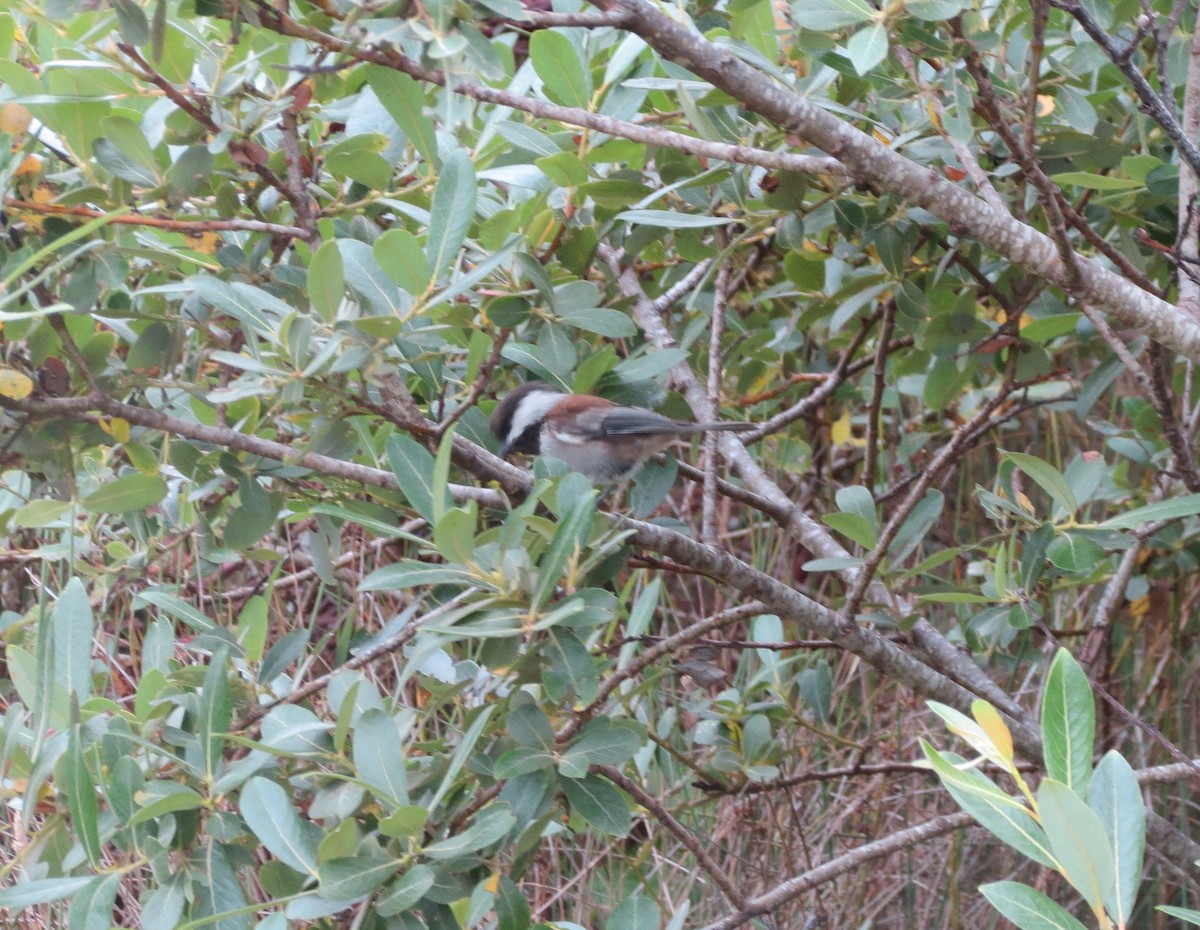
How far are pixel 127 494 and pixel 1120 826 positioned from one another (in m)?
1.52

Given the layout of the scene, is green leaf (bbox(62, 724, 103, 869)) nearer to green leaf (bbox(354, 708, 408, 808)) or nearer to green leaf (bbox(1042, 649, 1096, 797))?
green leaf (bbox(354, 708, 408, 808))

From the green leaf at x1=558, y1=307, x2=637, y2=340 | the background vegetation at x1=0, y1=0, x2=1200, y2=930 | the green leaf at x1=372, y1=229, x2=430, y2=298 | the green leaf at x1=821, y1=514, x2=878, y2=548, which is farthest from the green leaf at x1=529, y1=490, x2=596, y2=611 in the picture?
the green leaf at x1=821, y1=514, x2=878, y2=548

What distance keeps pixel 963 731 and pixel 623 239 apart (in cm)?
Result: 163

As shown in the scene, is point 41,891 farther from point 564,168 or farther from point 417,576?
point 564,168

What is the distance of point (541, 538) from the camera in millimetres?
1723

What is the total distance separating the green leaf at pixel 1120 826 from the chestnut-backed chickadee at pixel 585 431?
1.56m

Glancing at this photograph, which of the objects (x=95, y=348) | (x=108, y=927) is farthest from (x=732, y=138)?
(x=108, y=927)

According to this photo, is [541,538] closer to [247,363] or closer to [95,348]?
[247,363]

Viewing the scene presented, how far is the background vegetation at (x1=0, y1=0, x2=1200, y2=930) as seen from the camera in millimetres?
1572

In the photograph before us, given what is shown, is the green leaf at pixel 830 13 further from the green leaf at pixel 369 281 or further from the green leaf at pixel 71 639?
the green leaf at pixel 71 639

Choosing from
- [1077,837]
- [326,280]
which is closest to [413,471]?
[326,280]

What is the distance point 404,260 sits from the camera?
1.60 meters

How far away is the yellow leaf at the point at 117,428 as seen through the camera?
188cm

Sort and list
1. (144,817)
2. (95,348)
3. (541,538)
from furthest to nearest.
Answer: (95,348)
(541,538)
(144,817)
